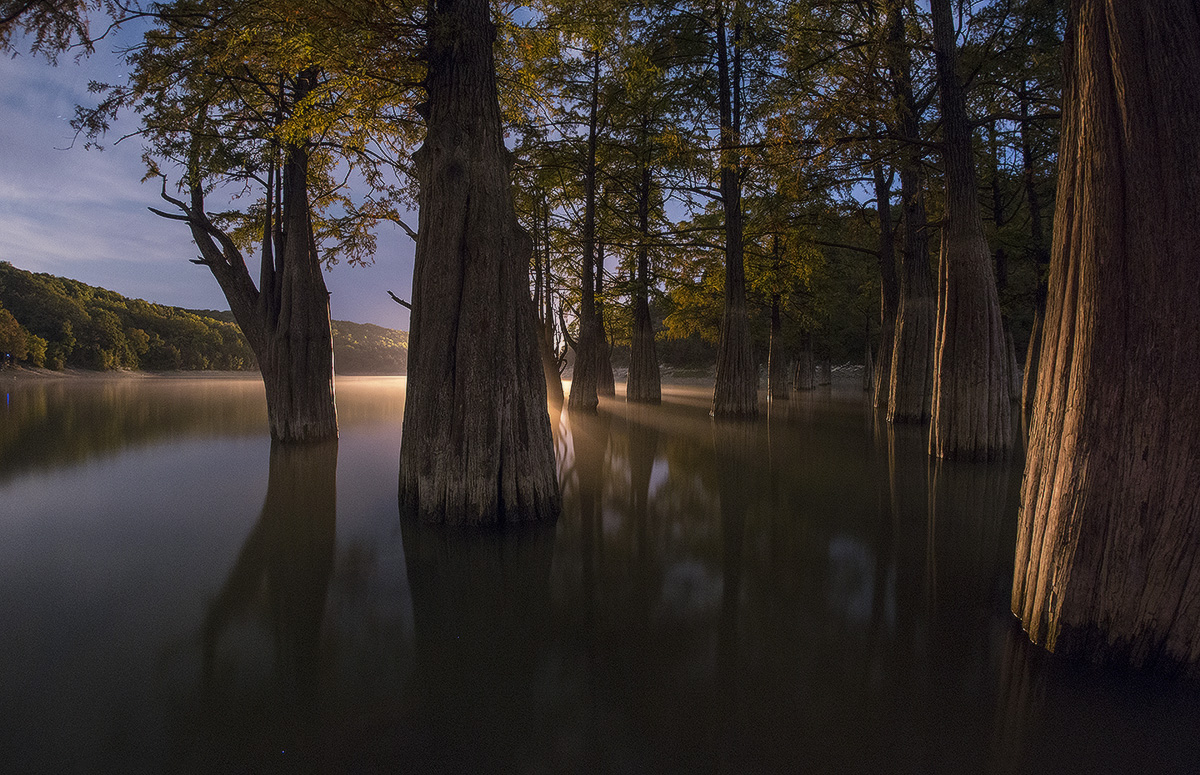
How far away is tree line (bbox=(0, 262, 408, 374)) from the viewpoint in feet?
185

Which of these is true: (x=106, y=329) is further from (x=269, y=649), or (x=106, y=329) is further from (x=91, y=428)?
(x=269, y=649)

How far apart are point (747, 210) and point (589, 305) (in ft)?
29.7

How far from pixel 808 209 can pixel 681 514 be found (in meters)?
14.7

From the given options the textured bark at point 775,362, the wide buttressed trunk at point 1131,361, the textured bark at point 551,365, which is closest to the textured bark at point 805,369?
the textured bark at point 775,362

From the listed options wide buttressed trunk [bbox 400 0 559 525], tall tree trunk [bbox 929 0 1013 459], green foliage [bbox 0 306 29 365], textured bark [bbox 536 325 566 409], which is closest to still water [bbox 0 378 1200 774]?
wide buttressed trunk [bbox 400 0 559 525]

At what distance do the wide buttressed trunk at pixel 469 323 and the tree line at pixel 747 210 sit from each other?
0.09 feet

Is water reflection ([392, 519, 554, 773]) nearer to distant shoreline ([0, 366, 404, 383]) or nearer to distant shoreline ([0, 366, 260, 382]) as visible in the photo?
distant shoreline ([0, 366, 404, 383])

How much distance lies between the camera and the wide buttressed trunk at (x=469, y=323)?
504cm

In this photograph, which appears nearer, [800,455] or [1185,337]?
[1185,337]

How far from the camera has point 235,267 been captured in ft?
33.7

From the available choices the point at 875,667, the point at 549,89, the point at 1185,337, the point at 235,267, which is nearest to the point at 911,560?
the point at 875,667

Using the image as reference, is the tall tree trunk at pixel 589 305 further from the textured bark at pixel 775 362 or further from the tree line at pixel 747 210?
the textured bark at pixel 775 362

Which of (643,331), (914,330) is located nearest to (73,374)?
(643,331)

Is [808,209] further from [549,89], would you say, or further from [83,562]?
[83,562]
